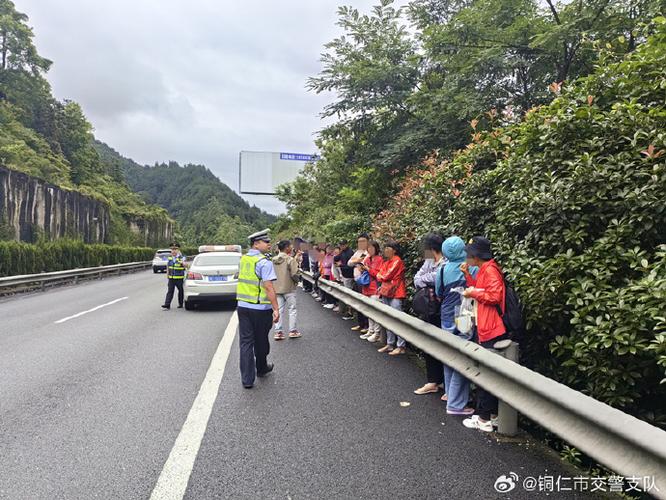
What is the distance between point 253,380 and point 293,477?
2075 millimetres

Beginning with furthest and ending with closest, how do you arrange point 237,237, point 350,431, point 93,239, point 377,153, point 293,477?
point 237,237 < point 93,239 < point 377,153 < point 350,431 < point 293,477

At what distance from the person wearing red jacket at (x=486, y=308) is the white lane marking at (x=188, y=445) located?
220 cm

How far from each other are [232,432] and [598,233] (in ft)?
11.7

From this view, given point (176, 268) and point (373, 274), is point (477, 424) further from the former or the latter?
point (176, 268)

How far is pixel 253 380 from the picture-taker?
4.92m

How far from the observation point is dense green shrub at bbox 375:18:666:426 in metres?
3.08

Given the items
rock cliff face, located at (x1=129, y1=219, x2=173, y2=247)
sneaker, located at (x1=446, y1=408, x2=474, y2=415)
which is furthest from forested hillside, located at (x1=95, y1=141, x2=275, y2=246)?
sneaker, located at (x1=446, y1=408, x2=474, y2=415)

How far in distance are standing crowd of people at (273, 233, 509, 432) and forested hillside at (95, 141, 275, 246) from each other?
8782cm

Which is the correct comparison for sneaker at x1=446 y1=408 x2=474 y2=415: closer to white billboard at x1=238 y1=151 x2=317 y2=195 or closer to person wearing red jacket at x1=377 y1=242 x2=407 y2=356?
person wearing red jacket at x1=377 y1=242 x2=407 y2=356

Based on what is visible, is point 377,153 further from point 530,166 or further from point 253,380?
point 253,380

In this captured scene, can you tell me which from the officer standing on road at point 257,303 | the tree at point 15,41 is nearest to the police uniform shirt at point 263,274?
the officer standing on road at point 257,303

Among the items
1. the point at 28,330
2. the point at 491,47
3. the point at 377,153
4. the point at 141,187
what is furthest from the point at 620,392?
the point at 141,187

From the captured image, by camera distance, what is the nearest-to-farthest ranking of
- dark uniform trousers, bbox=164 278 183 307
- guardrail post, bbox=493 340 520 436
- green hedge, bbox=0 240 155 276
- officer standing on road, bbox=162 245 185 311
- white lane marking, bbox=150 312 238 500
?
white lane marking, bbox=150 312 238 500, guardrail post, bbox=493 340 520 436, dark uniform trousers, bbox=164 278 183 307, officer standing on road, bbox=162 245 185 311, green hedge, bbox=0 240 155 276

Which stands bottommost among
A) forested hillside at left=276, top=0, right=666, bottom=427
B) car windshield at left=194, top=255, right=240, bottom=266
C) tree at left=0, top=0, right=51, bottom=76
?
car windshield at left=194, top=255, right=240, bottom=266
